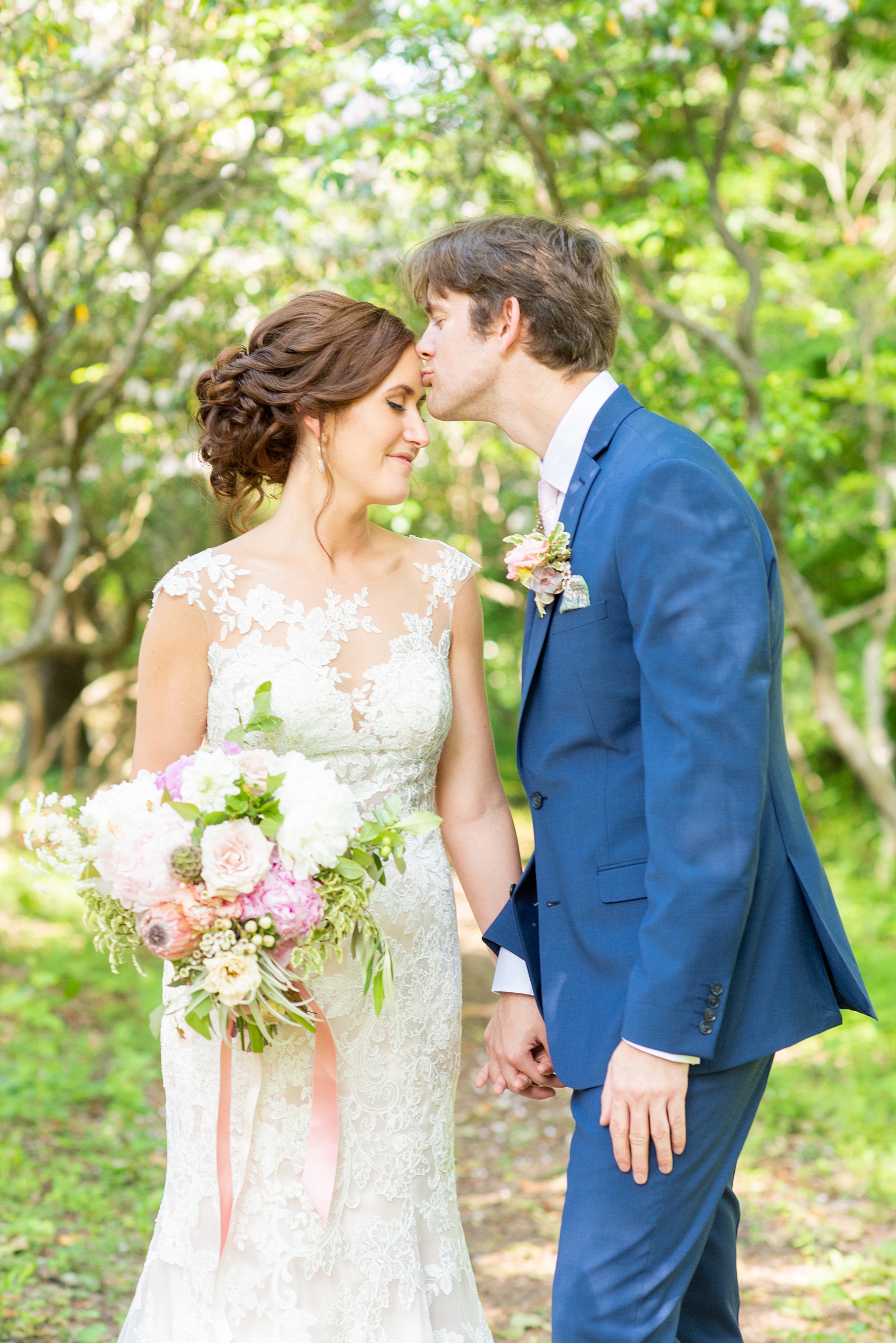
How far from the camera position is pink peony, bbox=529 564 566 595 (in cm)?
225

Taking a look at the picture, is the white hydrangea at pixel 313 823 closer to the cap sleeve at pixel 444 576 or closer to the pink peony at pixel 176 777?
the pink peony at pixel 176 777

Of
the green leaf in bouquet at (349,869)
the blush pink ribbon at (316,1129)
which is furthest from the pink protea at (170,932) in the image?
the blush pink ribbon at (316,1129)

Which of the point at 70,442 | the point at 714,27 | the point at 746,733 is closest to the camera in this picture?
the point at 746,733

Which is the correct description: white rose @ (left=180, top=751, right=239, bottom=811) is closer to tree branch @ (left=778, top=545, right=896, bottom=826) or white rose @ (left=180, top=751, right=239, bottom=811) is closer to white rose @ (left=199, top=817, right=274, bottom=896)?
white rose @ (left=199, top=817, right=274, bottom=896)

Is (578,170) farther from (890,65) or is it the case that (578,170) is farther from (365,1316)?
(365,1316)

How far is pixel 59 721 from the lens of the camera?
13695 mm

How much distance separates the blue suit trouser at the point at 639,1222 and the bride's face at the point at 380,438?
4.40ft

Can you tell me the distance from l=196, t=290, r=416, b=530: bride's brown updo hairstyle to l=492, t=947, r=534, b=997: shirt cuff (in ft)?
3.62

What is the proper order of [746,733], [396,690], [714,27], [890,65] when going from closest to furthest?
[746,733], [396,690], [714,27], [890,65]

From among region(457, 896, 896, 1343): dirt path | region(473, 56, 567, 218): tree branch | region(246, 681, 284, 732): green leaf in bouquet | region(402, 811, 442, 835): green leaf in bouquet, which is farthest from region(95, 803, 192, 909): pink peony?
region(473, 56, 567, 218): tree branch

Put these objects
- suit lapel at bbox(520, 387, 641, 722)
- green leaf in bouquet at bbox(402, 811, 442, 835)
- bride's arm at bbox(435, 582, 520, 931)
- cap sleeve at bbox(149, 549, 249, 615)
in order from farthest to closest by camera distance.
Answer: bride's arm at bbox(435, 582, 520, 931), cap sleeve at bbox(149, 549, 249, 615), suit lapel at bbox(520, 387, 641, 722), green leaf in bouquet at bbox(402, 811, 442, 835)

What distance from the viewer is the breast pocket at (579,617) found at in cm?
218

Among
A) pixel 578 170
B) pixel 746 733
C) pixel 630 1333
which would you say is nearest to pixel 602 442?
pixel 746 733

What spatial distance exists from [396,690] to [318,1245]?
3.76 ft
